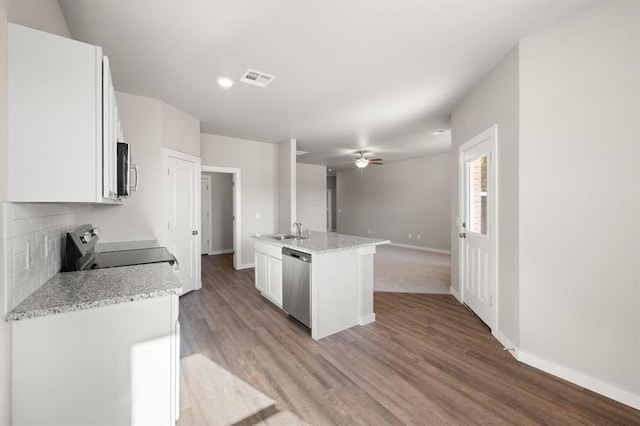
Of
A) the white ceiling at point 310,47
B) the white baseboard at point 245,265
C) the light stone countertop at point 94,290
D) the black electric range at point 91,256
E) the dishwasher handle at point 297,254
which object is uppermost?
the white ceiling at point 310,47

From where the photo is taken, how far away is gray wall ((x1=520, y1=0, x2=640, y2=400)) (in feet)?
6.00

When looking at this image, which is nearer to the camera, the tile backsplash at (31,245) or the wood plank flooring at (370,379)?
the tile backsplash at (31,245)

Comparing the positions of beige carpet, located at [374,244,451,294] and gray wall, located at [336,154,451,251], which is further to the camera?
gray wall, located at [336,154,451,251]

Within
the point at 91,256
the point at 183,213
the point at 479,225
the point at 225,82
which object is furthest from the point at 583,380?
the point at 183,213

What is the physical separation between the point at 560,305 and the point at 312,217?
6.92 meters

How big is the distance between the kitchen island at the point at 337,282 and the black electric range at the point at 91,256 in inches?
51.8

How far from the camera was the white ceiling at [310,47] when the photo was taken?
1899 millimetres

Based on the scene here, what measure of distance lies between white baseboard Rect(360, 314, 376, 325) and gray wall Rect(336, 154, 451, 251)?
5137 mm

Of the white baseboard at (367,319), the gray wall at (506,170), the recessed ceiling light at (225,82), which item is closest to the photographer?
the gray wall at (506,170)

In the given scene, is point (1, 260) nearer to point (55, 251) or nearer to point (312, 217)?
point (55, 251)

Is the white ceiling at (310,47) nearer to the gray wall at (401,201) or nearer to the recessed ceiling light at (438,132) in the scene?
the recessed ceiling light at (438,132)

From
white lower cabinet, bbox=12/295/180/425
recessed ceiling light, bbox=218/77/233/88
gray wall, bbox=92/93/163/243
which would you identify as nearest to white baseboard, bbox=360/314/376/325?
white lower cabinet, bbox=12/295/180/425

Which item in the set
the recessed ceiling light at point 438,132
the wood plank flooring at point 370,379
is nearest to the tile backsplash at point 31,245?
the wood plank flooring at point 370,379

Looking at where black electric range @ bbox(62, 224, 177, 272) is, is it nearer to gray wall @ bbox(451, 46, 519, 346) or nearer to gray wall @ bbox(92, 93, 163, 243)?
gray wall @ bbox(92, 93, 163, 243)
